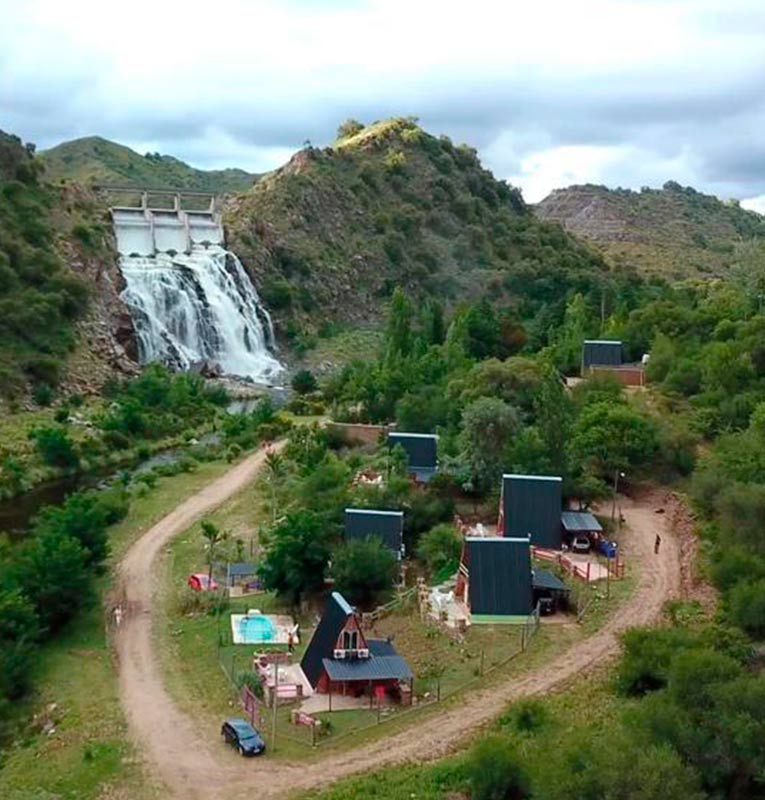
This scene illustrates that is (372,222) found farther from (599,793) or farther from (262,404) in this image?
(599,793)

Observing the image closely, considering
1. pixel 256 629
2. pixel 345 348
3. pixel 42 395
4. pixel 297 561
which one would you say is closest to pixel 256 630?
pixel 256 629

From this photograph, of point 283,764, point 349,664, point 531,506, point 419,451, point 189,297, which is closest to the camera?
point 283,764

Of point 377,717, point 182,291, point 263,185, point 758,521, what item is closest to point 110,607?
point 377,717

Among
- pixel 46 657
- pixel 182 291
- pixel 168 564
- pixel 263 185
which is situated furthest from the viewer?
pixel 263 185

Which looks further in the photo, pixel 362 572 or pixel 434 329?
pixel 434 329

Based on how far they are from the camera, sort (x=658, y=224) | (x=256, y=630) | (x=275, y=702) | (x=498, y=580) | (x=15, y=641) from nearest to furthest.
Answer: (x=275, y=702)
(x=15, y=641)
(x=498, y=580)
(x=256, y=630)
(x=658, y=224)

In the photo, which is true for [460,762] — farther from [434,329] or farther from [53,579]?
[434,329]

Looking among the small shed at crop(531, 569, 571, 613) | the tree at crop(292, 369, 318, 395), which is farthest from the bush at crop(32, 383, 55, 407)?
the small shed at crop(531, 569, 571, 613)
